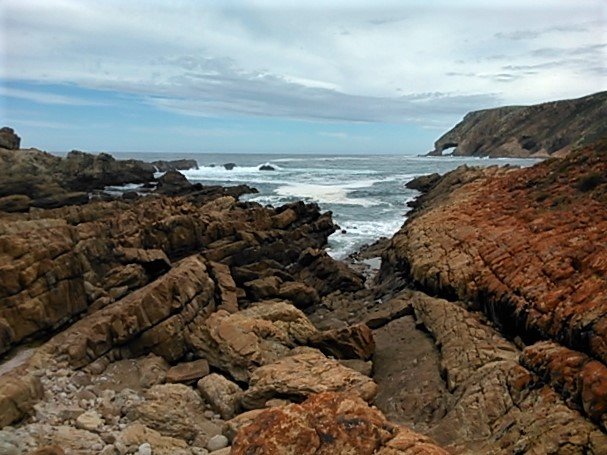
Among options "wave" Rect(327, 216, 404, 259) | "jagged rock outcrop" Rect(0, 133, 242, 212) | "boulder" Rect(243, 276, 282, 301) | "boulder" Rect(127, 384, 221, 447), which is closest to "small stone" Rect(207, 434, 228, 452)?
"boulder" Rect(127, 384, 221, 447)

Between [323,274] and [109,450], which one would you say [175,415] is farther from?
[323,274]

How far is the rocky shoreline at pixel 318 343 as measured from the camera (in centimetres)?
682

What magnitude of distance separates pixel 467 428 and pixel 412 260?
29.5ft

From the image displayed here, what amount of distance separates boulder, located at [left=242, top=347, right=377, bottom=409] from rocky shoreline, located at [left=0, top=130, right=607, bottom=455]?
40 millimetres

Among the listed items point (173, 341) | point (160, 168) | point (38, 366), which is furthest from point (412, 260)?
point (160, 168)

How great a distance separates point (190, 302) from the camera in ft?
40.9

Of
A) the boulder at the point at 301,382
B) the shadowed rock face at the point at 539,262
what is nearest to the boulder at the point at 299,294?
the shadowed rock face at the point at 539,262

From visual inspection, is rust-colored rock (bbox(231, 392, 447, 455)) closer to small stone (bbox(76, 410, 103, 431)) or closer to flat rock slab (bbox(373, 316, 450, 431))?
flat rock slab (bbox(373, 316, 450, 431))

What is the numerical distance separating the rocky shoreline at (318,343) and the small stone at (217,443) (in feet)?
0.09

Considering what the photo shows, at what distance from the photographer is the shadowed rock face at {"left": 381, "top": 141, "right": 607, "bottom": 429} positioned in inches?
301

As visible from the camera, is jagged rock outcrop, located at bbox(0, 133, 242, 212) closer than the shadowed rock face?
No

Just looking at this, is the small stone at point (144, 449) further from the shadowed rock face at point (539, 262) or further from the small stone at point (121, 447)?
the shadowed rock face at point (539, 262)

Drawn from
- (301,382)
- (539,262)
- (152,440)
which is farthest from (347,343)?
(152,440)

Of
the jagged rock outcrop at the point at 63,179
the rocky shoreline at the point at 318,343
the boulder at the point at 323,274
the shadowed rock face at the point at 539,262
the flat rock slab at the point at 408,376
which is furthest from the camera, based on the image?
the jagged rock outcrop at the point at 63,179
